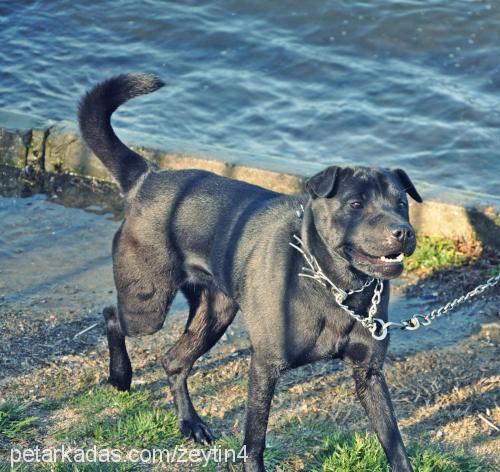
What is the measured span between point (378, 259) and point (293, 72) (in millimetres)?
6888

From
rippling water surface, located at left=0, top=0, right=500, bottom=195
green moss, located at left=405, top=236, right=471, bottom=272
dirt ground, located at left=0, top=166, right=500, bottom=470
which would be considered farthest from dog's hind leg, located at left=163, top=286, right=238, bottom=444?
rippling water surface, located at left=0, top=0, right=500, bottom=195

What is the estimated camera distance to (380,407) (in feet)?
16.3

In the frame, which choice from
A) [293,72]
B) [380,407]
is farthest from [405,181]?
[293,72]

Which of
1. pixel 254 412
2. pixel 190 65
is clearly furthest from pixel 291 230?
pixel 190 65

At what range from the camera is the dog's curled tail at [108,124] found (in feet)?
18.2

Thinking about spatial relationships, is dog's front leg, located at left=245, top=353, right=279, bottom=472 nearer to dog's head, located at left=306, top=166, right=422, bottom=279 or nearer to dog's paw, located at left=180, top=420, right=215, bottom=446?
dog's paw, located at left=180, top=420, right=215, bottom=446

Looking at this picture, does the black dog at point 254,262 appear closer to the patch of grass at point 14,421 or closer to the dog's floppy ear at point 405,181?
the dog's floppy ear at point 405,181

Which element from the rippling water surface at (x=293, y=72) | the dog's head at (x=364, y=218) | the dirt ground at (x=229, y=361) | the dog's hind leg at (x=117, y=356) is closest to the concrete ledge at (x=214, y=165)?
the dirt ground at (x=229, y=361)

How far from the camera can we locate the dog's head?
4477mm

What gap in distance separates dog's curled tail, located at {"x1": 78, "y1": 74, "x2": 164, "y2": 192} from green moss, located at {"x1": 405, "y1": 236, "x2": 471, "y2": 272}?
226 centimetres

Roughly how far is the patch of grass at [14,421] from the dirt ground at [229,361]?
0.05m

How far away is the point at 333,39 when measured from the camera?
38.6ft

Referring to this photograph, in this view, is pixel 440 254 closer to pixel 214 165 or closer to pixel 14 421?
pixel 214 165

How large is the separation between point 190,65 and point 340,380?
20.4 feet
